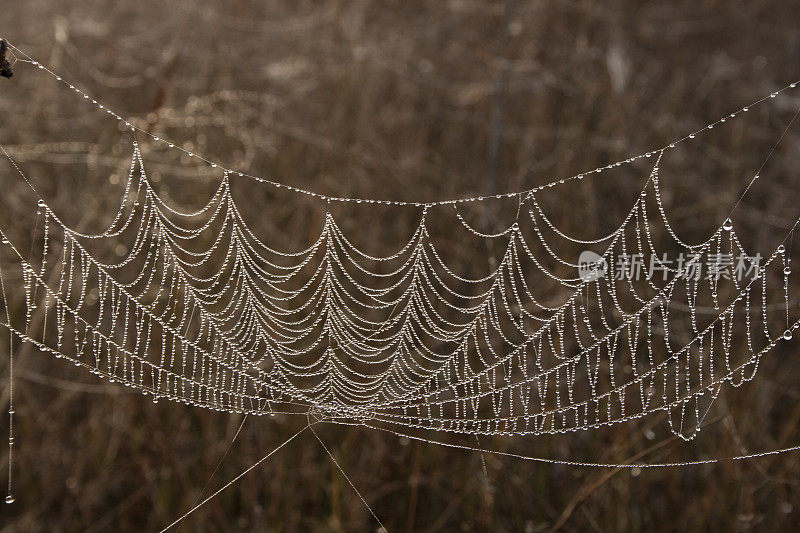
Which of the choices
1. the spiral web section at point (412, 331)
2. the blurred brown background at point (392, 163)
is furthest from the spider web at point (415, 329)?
the blurred brown background at point (392, 163)

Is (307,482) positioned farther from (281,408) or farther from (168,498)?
(168,498)

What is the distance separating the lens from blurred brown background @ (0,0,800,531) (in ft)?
12.8

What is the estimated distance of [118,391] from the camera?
4.14m

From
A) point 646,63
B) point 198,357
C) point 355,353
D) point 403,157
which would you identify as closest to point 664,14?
point 646,63

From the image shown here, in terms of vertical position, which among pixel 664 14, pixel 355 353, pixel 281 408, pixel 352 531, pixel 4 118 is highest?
pixel 664 14

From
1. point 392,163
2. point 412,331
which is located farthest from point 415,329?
point 392,163

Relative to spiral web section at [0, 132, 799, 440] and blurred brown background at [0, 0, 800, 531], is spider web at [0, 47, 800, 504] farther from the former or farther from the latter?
blurred brown background at [0, 0, 800, 531]

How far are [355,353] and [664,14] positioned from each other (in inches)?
189

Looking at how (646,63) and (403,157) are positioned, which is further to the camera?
(646,63)

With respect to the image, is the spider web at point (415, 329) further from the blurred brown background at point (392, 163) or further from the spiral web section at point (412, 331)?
the blurred brown background at point (392, 163)

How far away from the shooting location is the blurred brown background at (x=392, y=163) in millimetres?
3908

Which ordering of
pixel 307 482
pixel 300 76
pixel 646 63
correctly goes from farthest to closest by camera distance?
pixel 646 63, pixel 300 76, pixel 307 482

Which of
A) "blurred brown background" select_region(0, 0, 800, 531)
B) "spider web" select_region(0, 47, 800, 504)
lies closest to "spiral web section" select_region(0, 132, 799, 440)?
"spider web" select_region(0, 47, 800, 504)

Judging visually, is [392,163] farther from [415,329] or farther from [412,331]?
[412,331]
